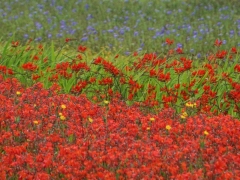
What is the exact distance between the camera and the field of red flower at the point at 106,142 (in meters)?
4.30

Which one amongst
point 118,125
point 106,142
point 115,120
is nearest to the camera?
point 106,142

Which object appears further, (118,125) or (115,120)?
(115,120)

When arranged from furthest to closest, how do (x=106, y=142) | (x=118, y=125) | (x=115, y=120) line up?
(x=115, y=120), (x=118, y=125), (x=106, y=142)

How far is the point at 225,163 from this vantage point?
4352 mm

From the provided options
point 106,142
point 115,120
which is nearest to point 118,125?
point 115,120

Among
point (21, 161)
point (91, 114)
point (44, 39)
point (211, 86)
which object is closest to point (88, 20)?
point (44, 39)

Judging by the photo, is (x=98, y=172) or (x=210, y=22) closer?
(x=98, y=172)

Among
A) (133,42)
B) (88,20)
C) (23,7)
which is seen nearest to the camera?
(133,42)

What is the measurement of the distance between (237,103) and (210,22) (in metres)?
6.85

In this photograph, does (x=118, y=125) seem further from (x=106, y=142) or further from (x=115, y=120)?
(x=106, y=142)

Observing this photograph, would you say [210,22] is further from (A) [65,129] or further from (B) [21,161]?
(B) [21,161]

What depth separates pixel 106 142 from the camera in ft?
15.7

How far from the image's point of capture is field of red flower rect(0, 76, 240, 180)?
4299 millimetres

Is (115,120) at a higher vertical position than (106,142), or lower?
lower
